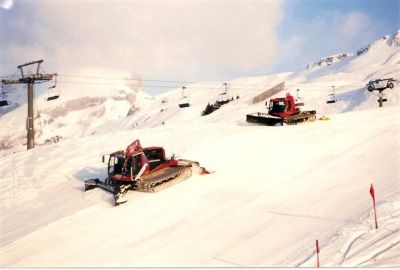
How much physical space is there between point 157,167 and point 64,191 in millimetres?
4306

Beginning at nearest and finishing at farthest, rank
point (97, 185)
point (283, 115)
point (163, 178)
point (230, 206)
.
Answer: point (230, 206), point (163, 178), point (97, 185), point (283, 115)

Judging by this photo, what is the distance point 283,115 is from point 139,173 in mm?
13780

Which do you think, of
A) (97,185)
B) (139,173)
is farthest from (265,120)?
(97,185)

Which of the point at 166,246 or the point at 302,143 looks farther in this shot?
the point at 302,143

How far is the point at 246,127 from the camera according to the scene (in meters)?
25.9

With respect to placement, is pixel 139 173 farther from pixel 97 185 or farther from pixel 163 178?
pixel 97 185

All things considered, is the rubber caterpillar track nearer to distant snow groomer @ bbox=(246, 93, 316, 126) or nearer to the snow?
the snow

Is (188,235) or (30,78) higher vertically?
(30,78)

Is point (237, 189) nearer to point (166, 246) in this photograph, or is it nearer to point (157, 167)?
point (157, 167)

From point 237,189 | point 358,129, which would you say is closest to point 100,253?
point 237,189

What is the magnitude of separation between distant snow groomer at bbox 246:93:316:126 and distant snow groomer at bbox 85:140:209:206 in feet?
35.7

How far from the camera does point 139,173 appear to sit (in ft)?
50.3

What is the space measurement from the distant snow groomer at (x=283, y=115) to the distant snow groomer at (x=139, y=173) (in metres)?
10.9

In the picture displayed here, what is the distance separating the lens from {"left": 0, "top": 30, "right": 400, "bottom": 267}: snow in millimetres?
9758
